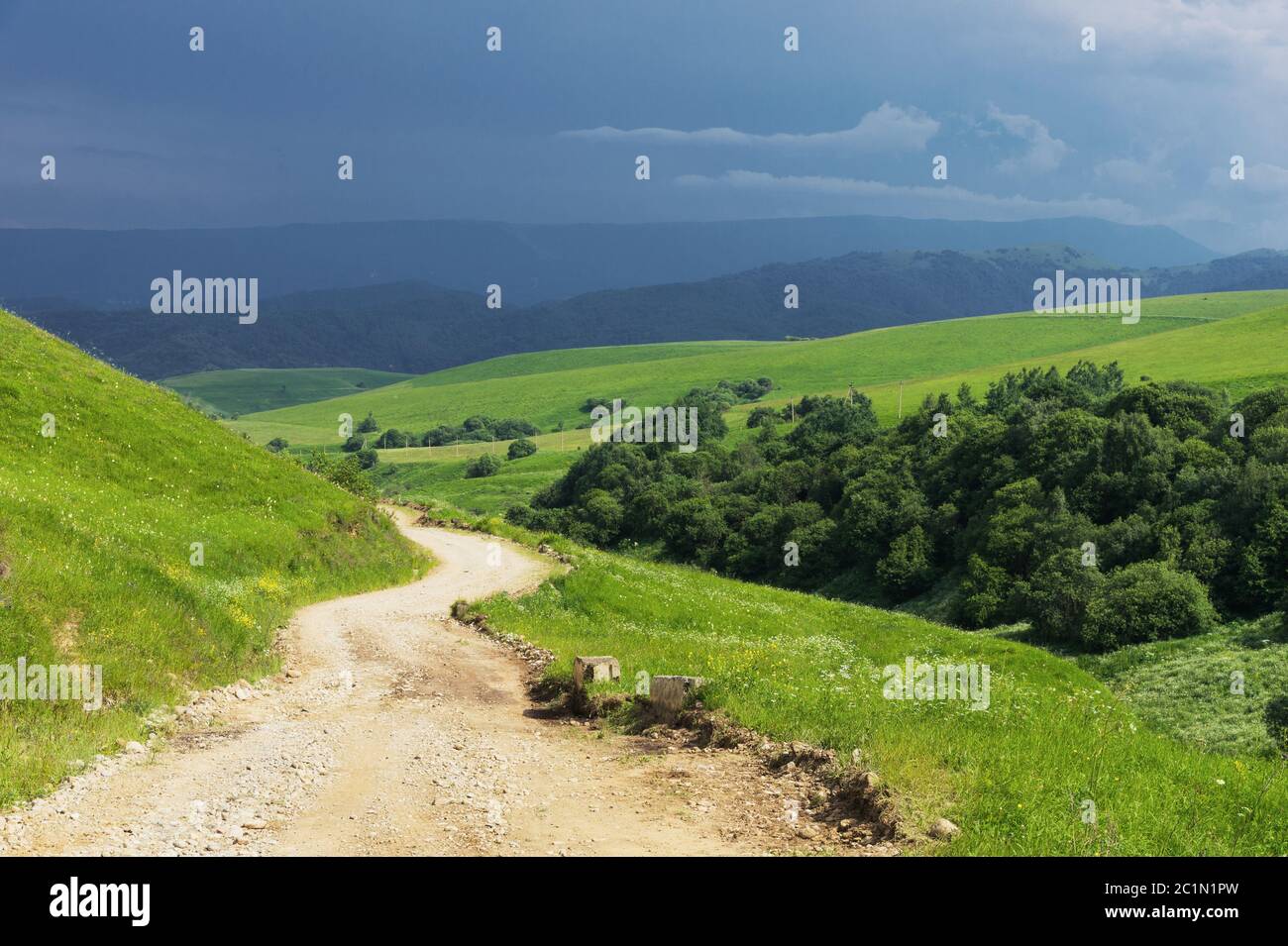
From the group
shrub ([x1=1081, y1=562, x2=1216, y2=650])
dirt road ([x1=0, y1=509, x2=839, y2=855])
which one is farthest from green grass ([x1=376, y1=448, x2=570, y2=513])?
dirt road ([x1=0, y1=509, x2=839, y2=855])

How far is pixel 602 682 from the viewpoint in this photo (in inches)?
725

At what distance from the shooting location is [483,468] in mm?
169375

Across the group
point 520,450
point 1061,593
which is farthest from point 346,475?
point 520,450

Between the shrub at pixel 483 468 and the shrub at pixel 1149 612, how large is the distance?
12003 cm

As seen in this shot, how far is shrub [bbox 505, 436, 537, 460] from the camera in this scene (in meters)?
183

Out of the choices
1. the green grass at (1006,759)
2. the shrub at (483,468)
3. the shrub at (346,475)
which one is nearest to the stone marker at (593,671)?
the green grass at (1006,759)

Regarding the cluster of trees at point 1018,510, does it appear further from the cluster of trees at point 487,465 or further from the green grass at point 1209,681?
the cluster of trees at point 487,465

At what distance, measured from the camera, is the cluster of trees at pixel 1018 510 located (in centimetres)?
6062

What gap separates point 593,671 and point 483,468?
153000 mm

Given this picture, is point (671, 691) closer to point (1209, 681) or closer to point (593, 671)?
point (593, 671)

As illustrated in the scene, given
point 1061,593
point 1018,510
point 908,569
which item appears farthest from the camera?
point 908,569
